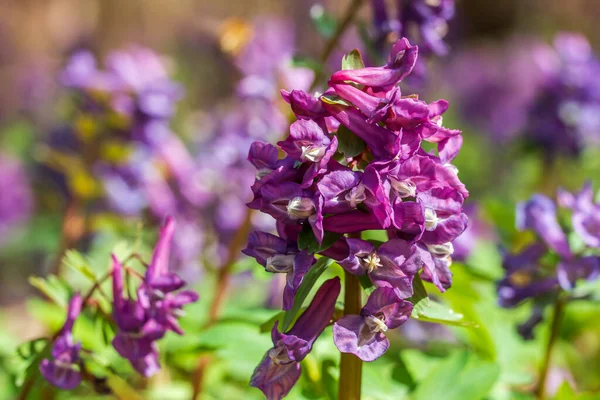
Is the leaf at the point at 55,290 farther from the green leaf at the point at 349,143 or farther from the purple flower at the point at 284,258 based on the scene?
the green leaf at the point at 349,143

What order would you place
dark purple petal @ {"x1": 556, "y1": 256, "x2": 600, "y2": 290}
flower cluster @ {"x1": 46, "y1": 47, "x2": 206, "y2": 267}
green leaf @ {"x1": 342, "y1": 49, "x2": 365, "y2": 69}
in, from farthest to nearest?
flower cluster @ {"x1": 46, "y1": 47, "x2": 206, "y2": 267} < dark purple petal @ {"x1": 556, "y1": 256, "x2": 600, "y2": 290} < green leaf @ {"x1": 342, "y1": 49, "x2": 365, "y2": 69}

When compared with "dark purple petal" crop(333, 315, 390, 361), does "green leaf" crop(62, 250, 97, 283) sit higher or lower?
higher

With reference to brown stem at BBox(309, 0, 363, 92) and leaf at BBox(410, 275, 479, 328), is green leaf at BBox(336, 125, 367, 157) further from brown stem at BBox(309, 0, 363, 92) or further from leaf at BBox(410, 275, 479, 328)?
brown stem at BBox(309, 0, 363, 92)

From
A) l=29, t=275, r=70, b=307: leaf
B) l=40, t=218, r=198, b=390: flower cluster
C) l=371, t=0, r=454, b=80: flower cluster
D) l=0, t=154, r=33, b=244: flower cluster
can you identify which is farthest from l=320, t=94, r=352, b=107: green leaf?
l=0, t=154, r=33, b=244: flower cluster

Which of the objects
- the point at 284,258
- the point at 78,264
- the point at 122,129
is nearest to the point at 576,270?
the point at 284,258

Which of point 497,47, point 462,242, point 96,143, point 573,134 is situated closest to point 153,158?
point 96,143

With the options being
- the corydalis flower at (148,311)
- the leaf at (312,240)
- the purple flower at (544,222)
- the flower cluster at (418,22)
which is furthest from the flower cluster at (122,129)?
the leaf at (312,240)

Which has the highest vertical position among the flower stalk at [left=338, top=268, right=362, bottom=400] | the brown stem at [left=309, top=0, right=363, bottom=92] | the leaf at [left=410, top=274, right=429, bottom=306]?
the brown stem at [left=309, top=0, right=363, bottom=92]
